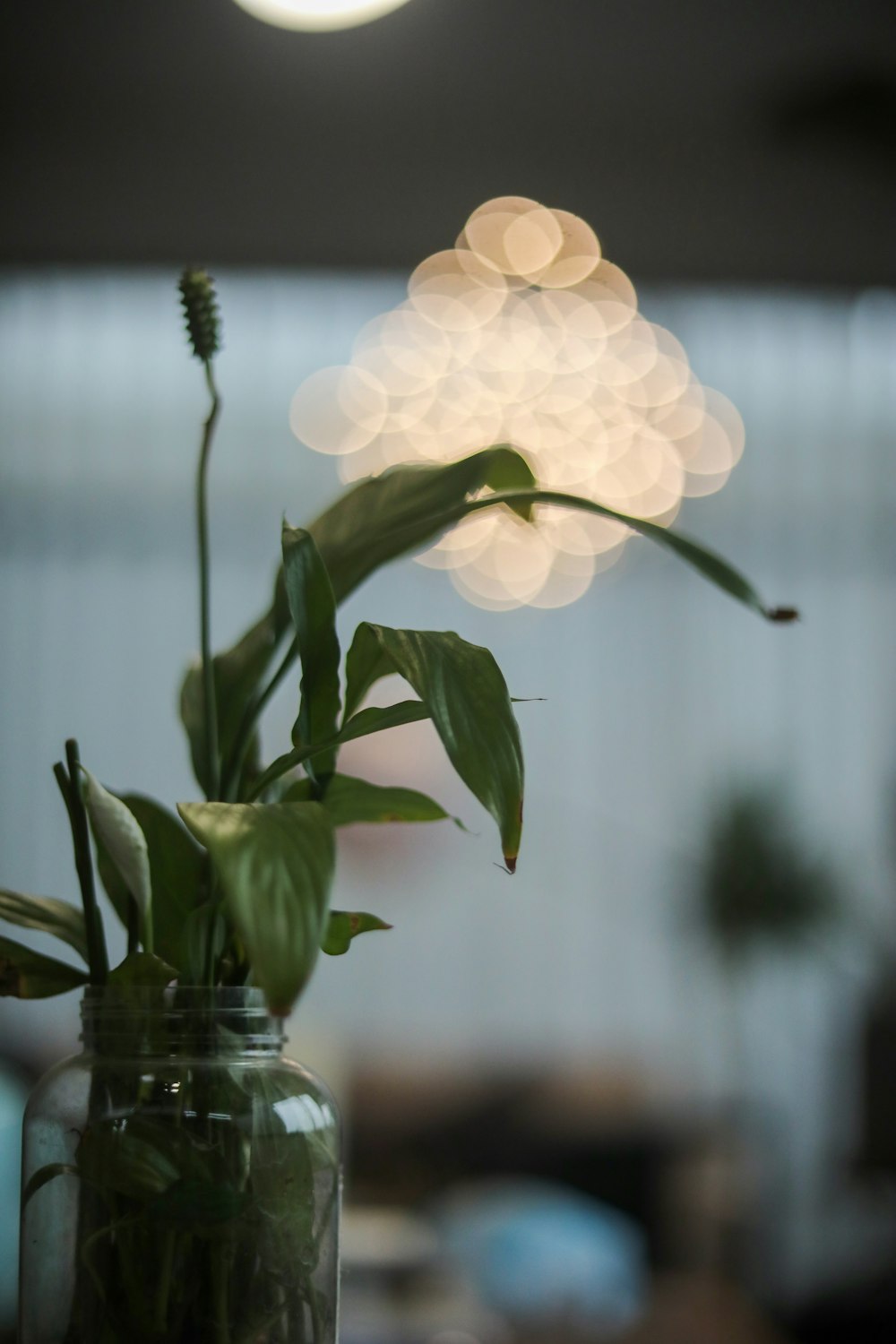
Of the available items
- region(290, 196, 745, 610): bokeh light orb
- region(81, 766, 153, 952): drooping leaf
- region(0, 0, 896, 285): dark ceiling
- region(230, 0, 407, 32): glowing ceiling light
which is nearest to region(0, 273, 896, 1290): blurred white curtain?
region(0, 0, 896, 285): dark ceiling

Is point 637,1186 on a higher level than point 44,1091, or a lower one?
lower

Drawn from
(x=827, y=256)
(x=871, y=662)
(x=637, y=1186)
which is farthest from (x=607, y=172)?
(x=637, y=1186)

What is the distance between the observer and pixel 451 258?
3.49m

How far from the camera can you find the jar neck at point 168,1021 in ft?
1.56

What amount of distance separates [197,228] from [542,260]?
1.00 metres

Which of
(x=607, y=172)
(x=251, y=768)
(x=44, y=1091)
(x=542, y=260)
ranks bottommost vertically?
(x=44, y=1091)

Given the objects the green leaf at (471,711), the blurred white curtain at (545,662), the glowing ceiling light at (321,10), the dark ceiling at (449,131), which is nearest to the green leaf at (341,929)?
the green leaf at (471,711)

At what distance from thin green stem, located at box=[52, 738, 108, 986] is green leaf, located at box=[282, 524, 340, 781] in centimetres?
9

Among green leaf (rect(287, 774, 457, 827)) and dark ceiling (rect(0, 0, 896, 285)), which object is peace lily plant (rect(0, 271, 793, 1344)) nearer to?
green leaf (rect(287, 774, 457, 827))

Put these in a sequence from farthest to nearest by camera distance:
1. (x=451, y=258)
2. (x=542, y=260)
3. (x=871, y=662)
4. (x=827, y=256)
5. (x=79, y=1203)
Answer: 1. (x=871, y=662)
2. (x=827, y=256)
3. (x=451, y=258)
4. (x=542, y=260)
5. (x=79, y=1203)

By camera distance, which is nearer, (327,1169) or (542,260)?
(327,1169)

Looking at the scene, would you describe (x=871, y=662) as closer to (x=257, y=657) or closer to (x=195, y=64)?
(x=195, y=64)

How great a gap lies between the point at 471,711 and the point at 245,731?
0.15 meters

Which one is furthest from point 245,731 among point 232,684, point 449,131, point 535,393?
point 449,131
